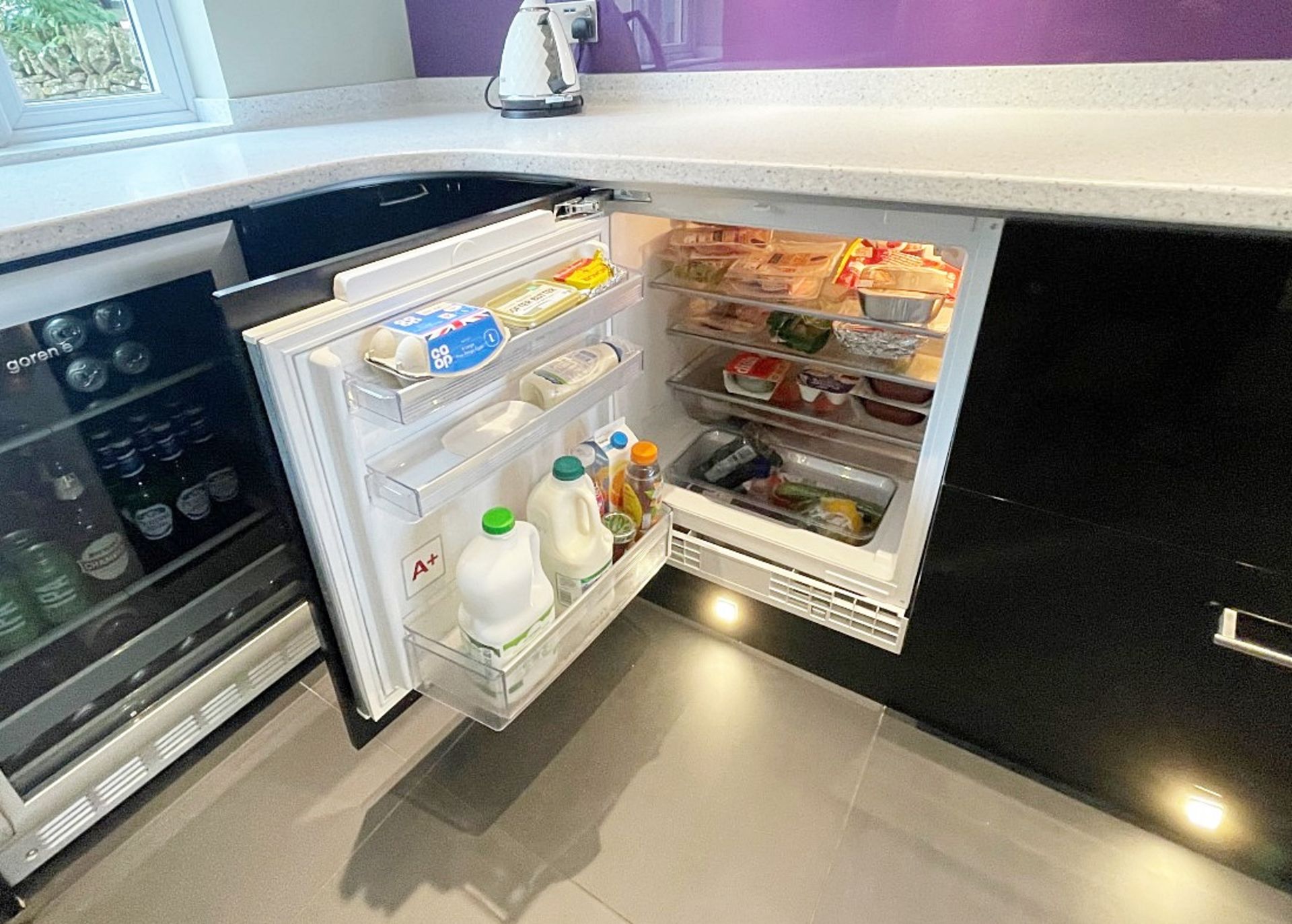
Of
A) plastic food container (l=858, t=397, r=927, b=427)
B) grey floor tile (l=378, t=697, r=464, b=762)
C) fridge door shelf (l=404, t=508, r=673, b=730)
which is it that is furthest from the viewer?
plastic food container (l=858, t=397, r=927, b=427)

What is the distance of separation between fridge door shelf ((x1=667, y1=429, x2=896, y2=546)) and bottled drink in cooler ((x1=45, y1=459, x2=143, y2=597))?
92 centimetres

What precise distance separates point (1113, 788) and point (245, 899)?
1.33 metres

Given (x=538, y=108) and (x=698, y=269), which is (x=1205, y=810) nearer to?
(x=698, y=269)

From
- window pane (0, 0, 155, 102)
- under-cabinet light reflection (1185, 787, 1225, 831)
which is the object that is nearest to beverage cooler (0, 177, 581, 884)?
window pane (0, 0, 155, 102)

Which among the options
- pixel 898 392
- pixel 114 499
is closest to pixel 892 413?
pixel 898 392

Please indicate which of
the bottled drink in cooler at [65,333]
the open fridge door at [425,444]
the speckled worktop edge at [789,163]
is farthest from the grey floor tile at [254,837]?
the speckled worktop edge at [789,163]

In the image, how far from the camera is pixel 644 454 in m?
1.14

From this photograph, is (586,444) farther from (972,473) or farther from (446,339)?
(972,473)

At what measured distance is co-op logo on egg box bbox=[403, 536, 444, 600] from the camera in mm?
930

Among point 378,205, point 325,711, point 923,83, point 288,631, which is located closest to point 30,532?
point 288,631

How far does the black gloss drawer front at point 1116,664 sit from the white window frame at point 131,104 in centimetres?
177

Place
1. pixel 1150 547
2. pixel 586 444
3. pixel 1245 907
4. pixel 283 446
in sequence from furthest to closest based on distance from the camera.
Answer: pixel 586 444
pixel 1245 907
pixel 1150 547
pixel 283 446

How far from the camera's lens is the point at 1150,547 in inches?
33.8

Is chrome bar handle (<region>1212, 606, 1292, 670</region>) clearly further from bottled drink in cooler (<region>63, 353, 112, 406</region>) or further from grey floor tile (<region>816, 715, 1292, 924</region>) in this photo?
bottled drink in cooler (<region>63, 353, 112, 406</region>)
